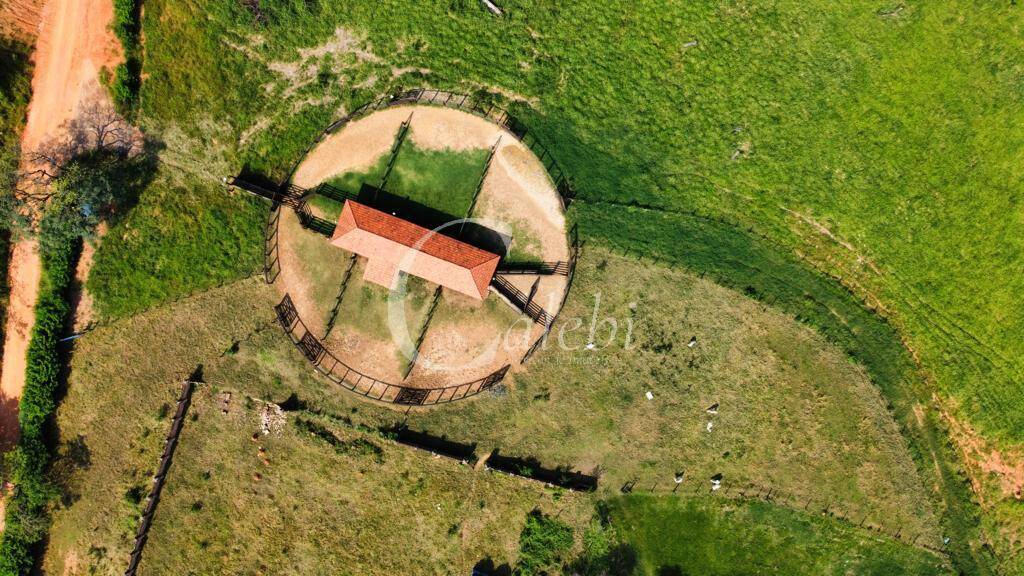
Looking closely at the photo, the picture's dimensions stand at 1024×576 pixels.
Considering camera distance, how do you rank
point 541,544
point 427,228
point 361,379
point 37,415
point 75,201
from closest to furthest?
point 75,201 < point 37,415 < point 427,228 < point 361,379 < point 541,544

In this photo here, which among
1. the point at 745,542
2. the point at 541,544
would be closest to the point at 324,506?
the point at 541,544

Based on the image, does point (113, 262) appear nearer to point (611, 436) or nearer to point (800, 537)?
point (611, 436)

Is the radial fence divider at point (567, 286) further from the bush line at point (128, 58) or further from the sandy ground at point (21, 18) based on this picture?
the sandy ground at point (21, 18)

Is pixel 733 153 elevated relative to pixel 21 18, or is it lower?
elevated

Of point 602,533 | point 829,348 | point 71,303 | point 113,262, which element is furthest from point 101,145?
point 829,348

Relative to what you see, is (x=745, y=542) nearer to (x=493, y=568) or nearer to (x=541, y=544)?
(x=541, y=544)

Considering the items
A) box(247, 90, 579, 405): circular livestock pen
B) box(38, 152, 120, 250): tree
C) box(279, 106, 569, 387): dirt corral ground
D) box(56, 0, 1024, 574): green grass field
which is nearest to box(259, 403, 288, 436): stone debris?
box(247, 90, 579, 405): circular livestock pen

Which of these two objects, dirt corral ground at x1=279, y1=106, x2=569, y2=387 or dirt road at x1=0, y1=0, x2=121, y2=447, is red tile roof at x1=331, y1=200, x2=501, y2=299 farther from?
dirt road at x1=0, y1=0, x2=121, y2=447

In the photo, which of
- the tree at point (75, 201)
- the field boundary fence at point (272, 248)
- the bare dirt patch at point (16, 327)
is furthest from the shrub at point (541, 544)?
the tree at point (75, 201)
